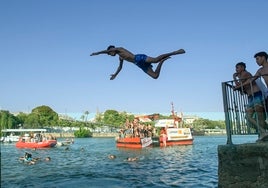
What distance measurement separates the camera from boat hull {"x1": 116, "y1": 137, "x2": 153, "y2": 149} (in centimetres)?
5953

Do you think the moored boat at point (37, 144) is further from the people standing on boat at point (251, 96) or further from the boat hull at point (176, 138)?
the people standing on boat at point (251, 96)

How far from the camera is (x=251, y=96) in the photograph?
30.1 ft

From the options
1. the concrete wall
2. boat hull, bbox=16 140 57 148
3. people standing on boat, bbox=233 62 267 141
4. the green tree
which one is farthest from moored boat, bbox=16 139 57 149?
the concrete wall

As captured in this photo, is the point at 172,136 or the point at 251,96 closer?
the point at 251,96

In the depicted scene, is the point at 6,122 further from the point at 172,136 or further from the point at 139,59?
the point at 139,59

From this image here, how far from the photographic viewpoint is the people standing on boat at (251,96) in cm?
873

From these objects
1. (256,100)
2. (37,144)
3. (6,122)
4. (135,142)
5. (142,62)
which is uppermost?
(6,122)

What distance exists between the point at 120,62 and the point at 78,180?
12.6m

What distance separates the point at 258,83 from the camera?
29.2ft

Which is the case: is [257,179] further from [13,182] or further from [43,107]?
[43,107]

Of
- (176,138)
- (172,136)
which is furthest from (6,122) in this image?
(176,138)

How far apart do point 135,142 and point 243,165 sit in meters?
52.9

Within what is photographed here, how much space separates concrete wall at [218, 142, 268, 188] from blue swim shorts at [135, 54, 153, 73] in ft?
10.3

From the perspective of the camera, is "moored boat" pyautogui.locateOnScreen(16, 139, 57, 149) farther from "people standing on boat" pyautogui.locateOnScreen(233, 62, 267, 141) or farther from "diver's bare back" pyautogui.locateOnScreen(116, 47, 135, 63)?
"people standing on boat" pyautogui.locateOnScreen(233, 62, 267, 141)
